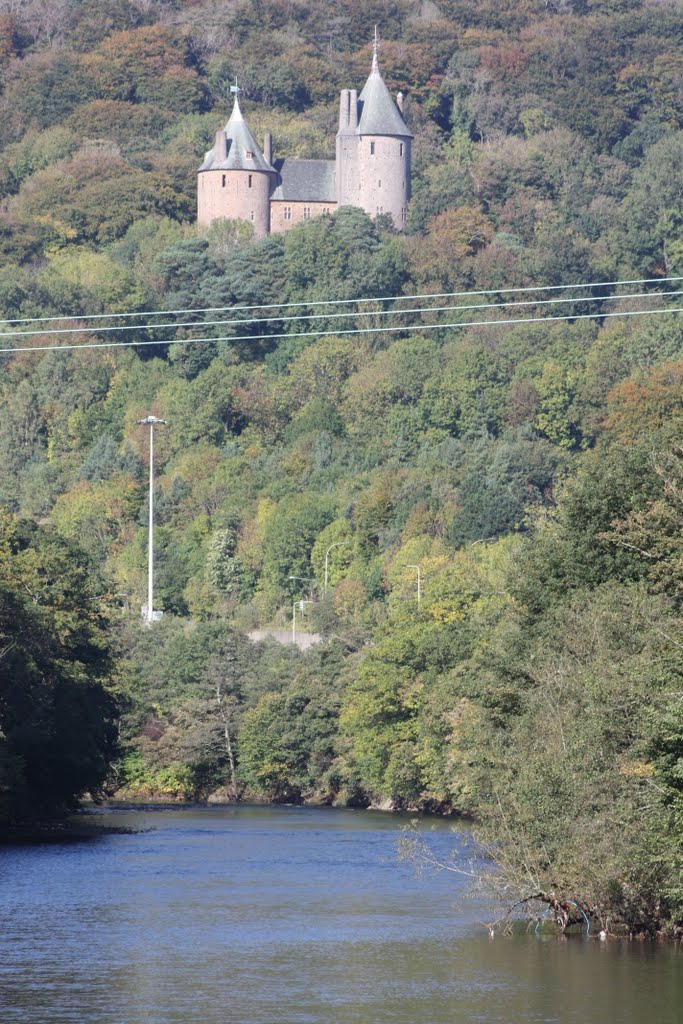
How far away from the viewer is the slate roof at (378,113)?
16900 centimetres

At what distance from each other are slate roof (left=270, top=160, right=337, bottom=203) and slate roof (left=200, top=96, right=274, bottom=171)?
5.73ft

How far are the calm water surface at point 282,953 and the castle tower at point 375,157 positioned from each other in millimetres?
116733

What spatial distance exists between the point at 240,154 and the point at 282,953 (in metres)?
134

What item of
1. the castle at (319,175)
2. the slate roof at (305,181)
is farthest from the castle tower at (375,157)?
the slate roof at (305,181)

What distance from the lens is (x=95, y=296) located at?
16088 cm

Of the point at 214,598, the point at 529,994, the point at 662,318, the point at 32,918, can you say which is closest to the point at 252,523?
the point at 214,598

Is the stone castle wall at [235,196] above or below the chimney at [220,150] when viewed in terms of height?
below

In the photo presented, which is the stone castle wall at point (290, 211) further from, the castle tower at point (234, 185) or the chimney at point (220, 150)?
the chimney at point (220, 150)

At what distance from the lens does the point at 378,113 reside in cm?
17025

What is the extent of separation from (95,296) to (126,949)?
12255cm

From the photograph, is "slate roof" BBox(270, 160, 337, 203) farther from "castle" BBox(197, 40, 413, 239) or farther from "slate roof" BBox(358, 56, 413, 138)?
"slate roof" BBox(358, 56, 413, 138)

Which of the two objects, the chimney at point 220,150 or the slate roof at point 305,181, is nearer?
the chimney at point 220,150

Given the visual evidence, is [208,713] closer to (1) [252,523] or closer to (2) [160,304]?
(1) [252,523]

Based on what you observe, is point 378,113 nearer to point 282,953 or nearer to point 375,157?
point 375,157
